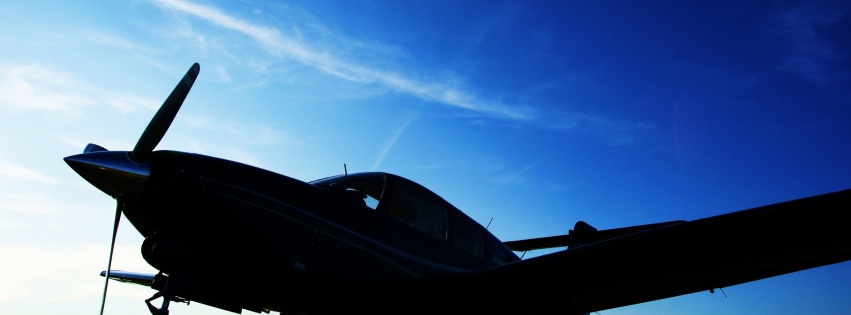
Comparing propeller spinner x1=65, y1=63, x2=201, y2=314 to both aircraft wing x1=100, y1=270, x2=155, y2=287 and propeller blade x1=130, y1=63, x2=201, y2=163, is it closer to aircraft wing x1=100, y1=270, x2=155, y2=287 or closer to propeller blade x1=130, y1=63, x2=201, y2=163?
propeller blade x1=130, y1=63, x2=201, y2=163

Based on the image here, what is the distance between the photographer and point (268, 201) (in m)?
5.84

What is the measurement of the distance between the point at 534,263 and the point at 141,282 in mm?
7753

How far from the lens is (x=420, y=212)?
7277mm

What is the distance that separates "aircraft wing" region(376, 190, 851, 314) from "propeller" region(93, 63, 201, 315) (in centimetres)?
320

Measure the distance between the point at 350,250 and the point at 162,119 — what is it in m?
2.72

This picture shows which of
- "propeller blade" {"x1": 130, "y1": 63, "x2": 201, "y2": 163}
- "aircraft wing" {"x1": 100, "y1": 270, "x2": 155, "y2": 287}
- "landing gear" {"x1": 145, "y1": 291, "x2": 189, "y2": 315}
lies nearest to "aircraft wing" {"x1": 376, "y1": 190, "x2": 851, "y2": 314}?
"landing gear" {"x1": 145, "y1": 291, "x2": 189, "y2": 315}

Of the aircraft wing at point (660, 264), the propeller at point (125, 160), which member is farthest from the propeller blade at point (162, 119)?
the aircraft wing at point (660, 264)

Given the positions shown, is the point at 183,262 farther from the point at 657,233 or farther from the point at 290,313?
the point at 657,233

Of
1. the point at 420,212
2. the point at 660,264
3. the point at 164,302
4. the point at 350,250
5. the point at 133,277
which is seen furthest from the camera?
the point at 133,277

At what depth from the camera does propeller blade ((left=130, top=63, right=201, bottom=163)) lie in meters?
5.36

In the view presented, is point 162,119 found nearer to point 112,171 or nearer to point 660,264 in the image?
point 112,171

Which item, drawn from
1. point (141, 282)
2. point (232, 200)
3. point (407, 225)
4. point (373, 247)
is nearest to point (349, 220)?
point (373, 247)

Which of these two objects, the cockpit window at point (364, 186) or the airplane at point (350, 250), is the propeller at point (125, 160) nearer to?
the airplane at point (350, 250)

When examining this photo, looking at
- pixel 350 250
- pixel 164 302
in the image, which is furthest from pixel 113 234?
pixel 350 250
